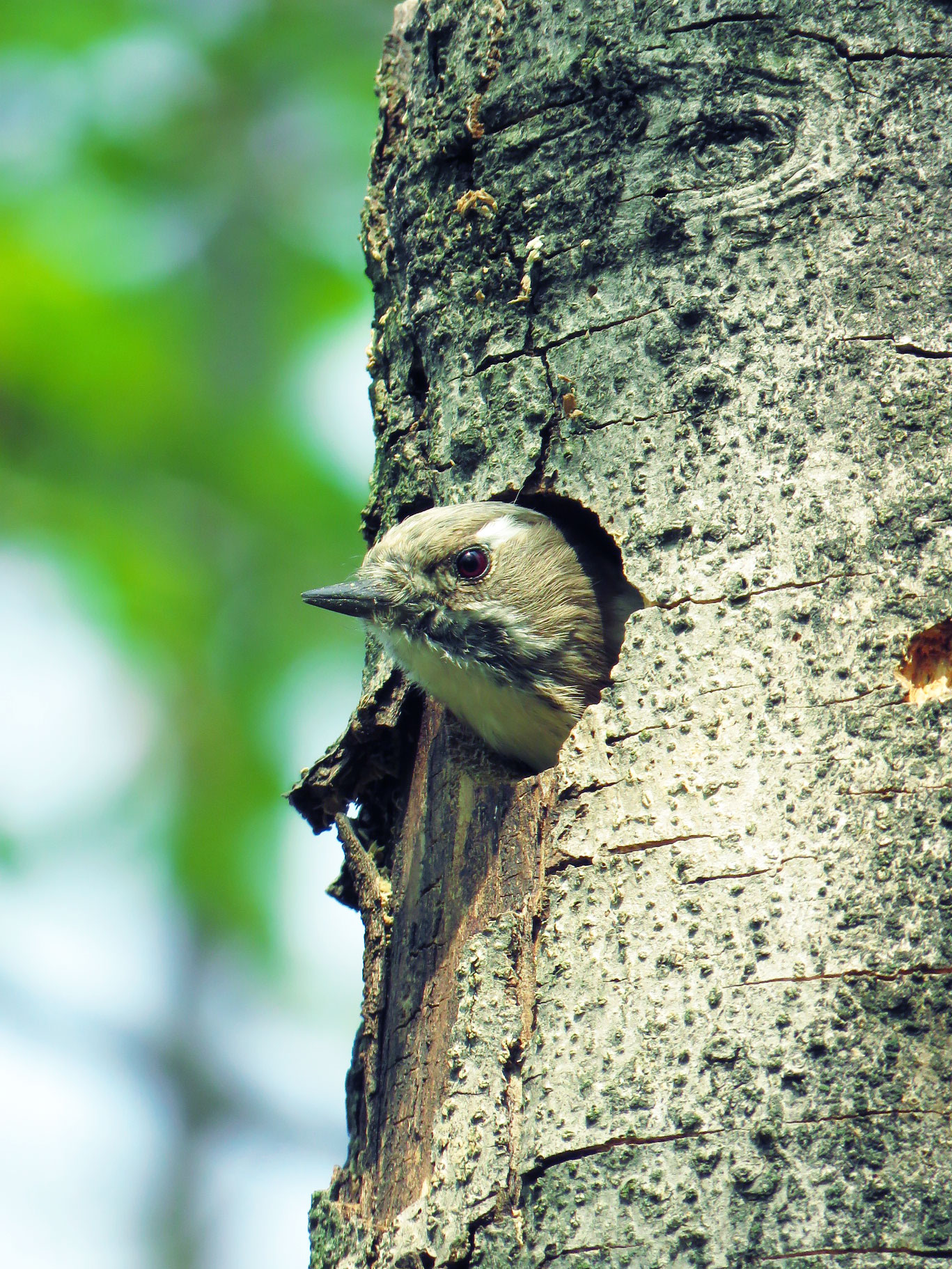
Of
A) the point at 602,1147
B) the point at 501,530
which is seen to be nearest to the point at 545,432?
the point at 501,530

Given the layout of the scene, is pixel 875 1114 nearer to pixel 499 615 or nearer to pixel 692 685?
pixel 692 685

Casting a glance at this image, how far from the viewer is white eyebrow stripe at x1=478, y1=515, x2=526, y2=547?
129 inches

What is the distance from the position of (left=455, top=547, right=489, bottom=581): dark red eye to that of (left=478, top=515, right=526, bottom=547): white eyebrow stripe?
0.18 feet

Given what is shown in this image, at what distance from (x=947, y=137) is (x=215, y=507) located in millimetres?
5716

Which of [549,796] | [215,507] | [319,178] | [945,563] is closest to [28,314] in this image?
[215,507]

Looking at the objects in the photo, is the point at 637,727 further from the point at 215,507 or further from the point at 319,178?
the point at 319,178

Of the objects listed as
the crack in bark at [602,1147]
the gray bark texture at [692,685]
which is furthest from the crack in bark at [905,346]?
the crack in bark at [602,1147]

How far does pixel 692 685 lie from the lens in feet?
7.93

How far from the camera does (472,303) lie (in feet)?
9.96

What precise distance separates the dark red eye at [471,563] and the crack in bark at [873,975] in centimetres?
158

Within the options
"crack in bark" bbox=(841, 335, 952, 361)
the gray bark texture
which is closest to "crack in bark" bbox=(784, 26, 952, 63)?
the gray bark texture

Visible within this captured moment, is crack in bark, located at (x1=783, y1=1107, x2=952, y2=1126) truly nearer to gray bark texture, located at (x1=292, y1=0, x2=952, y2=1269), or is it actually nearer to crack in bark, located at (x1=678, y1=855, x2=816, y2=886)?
gray bark texture, located at (x1=292, y1=0, x2=952, y2=1269)

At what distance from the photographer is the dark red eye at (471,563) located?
3430 mm

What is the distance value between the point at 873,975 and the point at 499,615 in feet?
5.68
